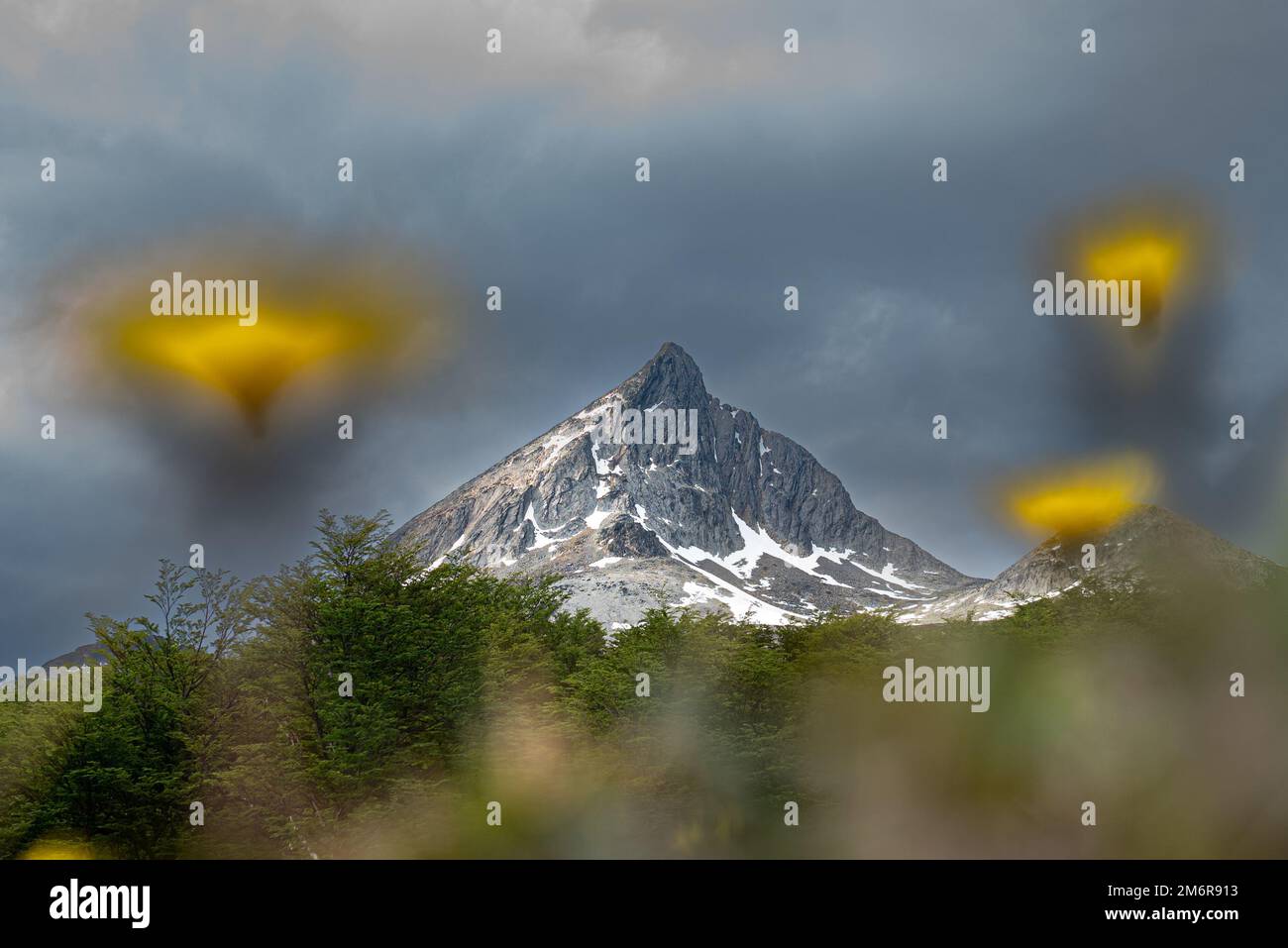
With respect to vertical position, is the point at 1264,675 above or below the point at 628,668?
above

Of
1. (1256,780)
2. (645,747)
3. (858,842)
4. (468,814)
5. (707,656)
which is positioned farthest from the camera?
(707,656)

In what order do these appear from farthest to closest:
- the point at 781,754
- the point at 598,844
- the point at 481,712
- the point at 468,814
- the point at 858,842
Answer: the point at 481,712 < the point at 781,754 < the point at 468,814 < the point at 598,844 < the point at 858,842

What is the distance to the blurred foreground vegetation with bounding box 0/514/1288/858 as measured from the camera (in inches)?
655

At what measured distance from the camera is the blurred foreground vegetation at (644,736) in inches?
655

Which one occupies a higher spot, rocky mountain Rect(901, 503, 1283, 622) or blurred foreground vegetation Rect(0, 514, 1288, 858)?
rocky mountain Rect(901, 503, 1283, 622)

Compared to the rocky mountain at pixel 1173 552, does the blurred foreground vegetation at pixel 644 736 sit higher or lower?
lower

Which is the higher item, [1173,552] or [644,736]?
[1173,552]

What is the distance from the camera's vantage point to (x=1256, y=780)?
1480 cm

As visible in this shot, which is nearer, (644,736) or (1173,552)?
(1173,552)

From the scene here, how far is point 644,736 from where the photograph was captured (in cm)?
4412
